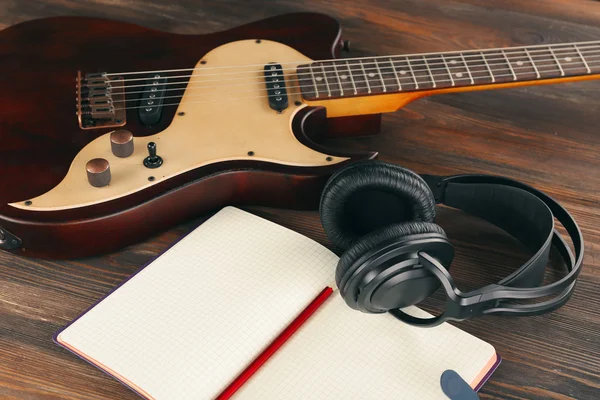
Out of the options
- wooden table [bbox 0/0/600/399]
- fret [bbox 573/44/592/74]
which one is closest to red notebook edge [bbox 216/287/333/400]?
wooden table [bbox 0/0/600/399]

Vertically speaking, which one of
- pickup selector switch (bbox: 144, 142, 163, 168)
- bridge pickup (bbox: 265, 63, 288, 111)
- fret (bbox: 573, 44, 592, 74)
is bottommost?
pickup selector switch (bbox: 144, 142, 163, 168)

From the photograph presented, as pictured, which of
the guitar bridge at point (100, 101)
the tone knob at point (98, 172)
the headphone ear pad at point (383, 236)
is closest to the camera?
the headphone ear pad at point (383, 236)

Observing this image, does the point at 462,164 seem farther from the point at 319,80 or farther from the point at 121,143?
the point at 121,143

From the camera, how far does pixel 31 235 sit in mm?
955

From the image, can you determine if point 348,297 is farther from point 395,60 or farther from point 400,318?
point 395,60

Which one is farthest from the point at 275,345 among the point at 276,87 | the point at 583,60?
the point at 583,60

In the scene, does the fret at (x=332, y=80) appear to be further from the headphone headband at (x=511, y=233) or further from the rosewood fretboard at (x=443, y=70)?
the headphone headband at (x=511, y=233)

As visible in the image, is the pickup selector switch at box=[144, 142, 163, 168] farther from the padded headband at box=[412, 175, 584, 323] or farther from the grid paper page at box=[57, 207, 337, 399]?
the padded headband at box=[412, 175, 584, 323]

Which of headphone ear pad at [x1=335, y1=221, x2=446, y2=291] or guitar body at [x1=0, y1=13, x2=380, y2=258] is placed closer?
headphone ear pad at [x1=335, y1=221, x2=446, y2=291]

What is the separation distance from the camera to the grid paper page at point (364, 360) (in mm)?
824

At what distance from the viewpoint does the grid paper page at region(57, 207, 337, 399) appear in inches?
33.1

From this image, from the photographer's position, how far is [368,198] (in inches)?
36.2

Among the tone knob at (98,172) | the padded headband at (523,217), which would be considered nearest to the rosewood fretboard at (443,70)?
the padded headband at (523,217)

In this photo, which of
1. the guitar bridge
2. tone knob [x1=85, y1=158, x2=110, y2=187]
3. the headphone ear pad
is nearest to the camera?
the headphone ear pad
